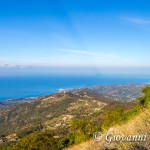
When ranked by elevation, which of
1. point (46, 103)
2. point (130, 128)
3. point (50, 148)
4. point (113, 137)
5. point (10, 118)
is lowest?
point (10, 118)

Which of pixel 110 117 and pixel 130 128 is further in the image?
pixel 110 117

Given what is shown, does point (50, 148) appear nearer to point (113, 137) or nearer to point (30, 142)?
point (30, 142)

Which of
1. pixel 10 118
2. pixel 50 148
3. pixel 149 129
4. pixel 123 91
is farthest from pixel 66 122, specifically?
pixel 123 91

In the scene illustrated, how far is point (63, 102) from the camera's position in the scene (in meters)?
95.8

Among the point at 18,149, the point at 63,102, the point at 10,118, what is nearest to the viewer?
the point at 18,149

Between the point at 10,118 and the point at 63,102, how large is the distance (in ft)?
122

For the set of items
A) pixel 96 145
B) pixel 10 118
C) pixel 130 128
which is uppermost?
pixel 130 128

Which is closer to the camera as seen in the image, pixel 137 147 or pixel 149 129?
pixel 137 147

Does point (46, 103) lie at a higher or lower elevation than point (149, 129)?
lower

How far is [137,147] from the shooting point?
452cm

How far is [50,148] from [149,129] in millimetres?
12894

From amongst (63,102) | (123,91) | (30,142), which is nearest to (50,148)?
(30,142)

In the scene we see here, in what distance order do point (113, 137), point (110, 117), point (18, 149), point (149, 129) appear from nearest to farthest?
point (149, 129)
point (113, 137)
point (18, 149)
point (110, 117)

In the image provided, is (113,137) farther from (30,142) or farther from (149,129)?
(30,142)
